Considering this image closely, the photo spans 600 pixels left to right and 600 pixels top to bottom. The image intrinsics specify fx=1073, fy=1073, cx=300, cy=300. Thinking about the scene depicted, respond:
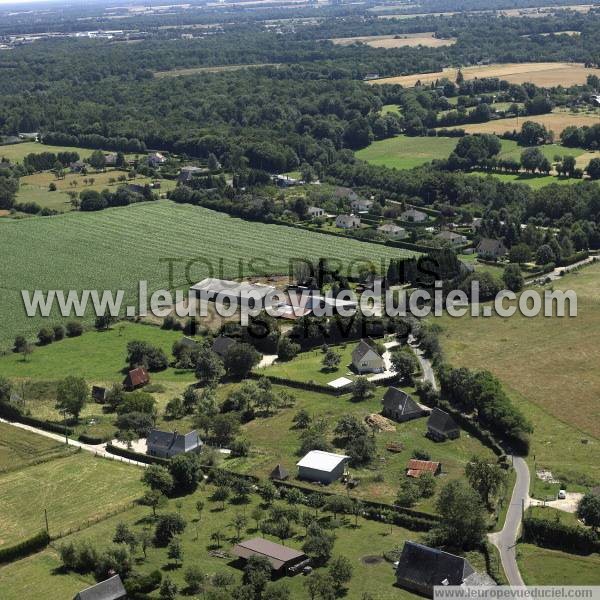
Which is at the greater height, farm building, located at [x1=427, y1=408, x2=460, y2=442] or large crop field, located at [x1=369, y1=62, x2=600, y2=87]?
large crop field, located at [x1=369, y1=62, x2=600, y2=87]

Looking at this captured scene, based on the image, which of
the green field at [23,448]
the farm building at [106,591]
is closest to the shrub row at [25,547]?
the farm building at [106,591]

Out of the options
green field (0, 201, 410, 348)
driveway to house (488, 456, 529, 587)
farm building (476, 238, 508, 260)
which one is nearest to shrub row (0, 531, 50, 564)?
driveway to house (488, 456, 529, 587)

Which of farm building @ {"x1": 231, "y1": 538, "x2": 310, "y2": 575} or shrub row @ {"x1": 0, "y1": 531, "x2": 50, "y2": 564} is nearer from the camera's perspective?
farm building @ {"x1": 231, "y1": 538, "x2": 310, "y2": 575}

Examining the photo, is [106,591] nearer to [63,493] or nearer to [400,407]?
[63,493]

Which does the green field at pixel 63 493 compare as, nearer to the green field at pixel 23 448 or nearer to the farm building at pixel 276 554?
the green field at pixel 23 448

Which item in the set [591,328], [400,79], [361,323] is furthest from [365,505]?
[400,79]

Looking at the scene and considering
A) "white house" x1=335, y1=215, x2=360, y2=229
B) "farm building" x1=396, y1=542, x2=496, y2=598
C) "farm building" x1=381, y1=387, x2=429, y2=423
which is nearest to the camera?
"farm building" x1=396, y1=542, x2=496, y2=598

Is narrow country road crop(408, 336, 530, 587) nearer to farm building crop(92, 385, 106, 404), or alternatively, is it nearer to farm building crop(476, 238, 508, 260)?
farm building crop(92, 385, 106, 404)
